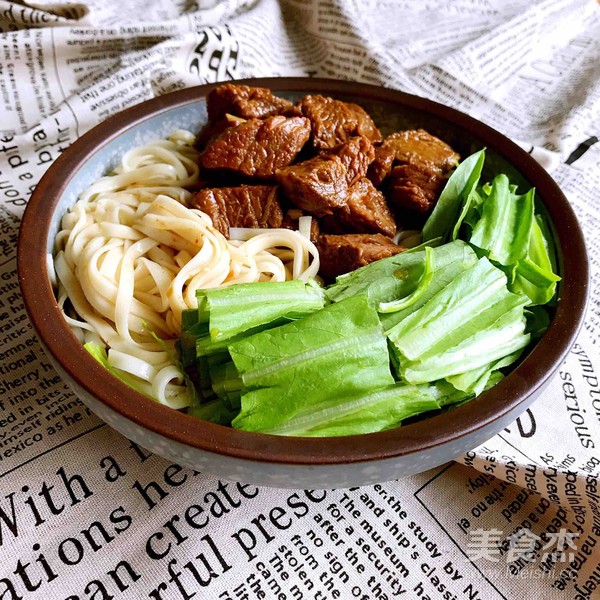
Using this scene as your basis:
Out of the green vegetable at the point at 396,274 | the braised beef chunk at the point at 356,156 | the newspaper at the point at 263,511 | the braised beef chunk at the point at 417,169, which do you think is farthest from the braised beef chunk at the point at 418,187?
the newspaper at the point at 263,511

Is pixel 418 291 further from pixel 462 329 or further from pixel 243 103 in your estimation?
pixel 243 103

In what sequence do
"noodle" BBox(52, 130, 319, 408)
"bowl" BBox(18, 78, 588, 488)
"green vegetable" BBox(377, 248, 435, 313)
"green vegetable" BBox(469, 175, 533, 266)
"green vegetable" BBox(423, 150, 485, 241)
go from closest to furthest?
1. "bowl" BBox(18, 78, 588, 488)
2. "green vegetable" BBox(377, 248, 435, 313)
3. "noodle" BBox(52, 130, 319, 408)
4. "green vegetable" BBox(469, 175, 533, 266)
5. "green vegetable" BBox(423, 150, 485, 241)

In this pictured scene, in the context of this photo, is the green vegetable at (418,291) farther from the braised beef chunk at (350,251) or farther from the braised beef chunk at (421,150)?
the braised beef chunk at (421,150)

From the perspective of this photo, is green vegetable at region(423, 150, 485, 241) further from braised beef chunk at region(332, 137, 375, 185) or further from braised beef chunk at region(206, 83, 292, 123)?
braised beef chunk at region(206, 83, 292, 123)

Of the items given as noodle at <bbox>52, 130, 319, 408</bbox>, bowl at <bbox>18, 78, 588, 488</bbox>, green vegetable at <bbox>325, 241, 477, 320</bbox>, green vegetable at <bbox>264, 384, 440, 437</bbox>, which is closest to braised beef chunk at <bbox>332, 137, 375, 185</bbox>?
noodle at <bbox>52, 130, 319, 408</bbox>

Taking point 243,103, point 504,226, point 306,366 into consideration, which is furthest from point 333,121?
point 306,366
